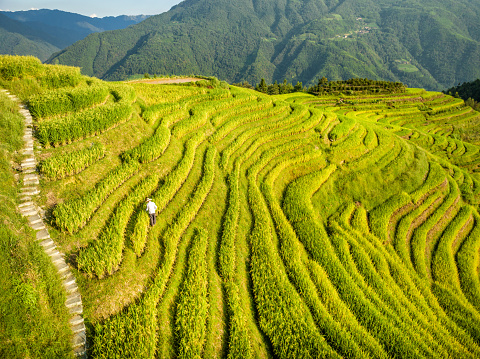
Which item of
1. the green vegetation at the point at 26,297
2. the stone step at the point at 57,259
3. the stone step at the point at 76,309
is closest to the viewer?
the green vegetation at the point at 26,297

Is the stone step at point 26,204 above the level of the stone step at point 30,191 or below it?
below

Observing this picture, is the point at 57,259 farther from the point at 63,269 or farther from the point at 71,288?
the point at 71,288

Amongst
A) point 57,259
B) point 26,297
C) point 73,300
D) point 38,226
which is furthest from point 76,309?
point 38,226

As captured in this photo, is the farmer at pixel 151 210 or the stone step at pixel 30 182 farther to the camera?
the farmer at pixel 151 210

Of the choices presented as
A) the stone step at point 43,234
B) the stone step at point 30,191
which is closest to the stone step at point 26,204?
the stone step at point 30,191

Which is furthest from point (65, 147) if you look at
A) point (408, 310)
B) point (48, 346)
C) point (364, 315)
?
point (408, 310)

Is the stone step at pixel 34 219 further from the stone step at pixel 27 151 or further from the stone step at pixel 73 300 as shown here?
the stone step at pixel 27 151
